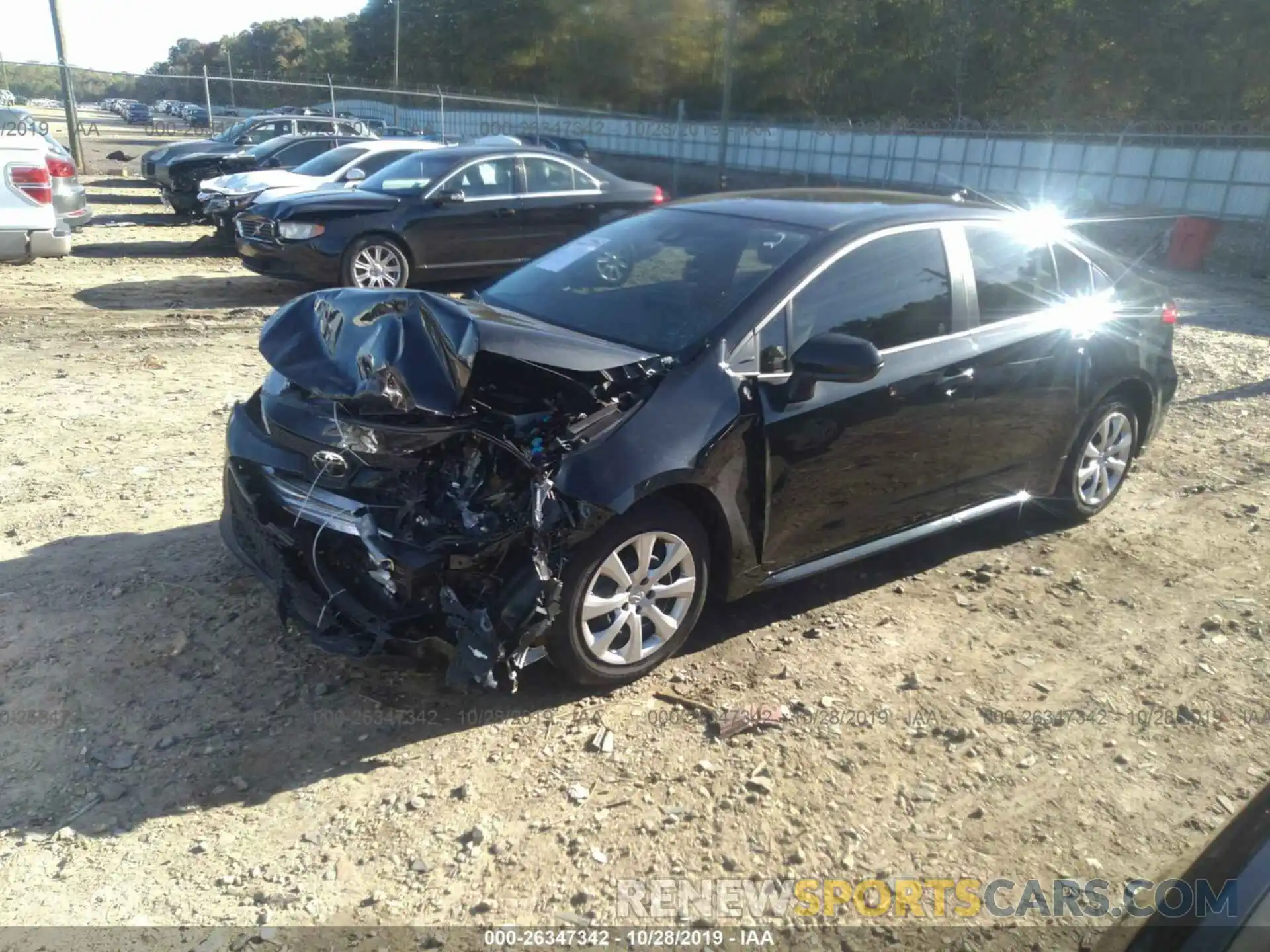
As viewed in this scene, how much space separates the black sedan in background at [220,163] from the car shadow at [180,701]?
13351 millimetres

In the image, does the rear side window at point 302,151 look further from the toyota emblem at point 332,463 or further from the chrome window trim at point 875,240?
the toyota emblem at point 332,463

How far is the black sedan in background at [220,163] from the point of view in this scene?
643 inches

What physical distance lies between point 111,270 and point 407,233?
4.32 metres

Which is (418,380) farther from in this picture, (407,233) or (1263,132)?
(1263,132)

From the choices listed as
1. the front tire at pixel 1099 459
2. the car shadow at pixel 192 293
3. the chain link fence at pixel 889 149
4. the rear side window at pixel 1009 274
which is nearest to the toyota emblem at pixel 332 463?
the rear side window at pixel 1009 274

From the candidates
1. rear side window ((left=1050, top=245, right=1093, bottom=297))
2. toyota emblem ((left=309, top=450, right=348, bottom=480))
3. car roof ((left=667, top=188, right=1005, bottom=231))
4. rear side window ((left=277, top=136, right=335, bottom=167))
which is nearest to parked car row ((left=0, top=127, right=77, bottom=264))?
rear side window ((left=277, top=136, right=335, bottom=167))

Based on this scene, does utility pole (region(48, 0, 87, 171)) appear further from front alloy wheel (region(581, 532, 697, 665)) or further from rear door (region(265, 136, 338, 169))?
front alloy wheel (region(581, 532, 697, 665))

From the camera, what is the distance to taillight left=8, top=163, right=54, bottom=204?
9680mm

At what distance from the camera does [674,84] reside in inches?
1556

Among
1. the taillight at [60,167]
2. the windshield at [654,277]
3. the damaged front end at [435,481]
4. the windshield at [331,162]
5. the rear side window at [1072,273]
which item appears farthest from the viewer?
the windshield at [331,162]

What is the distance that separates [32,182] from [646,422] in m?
8.87

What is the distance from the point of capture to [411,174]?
11172 millimetres

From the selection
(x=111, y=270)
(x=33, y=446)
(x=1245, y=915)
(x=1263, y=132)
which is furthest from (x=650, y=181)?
(x=1245, y=915)

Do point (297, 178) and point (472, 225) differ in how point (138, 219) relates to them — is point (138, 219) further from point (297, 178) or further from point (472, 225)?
point (472, 225)
